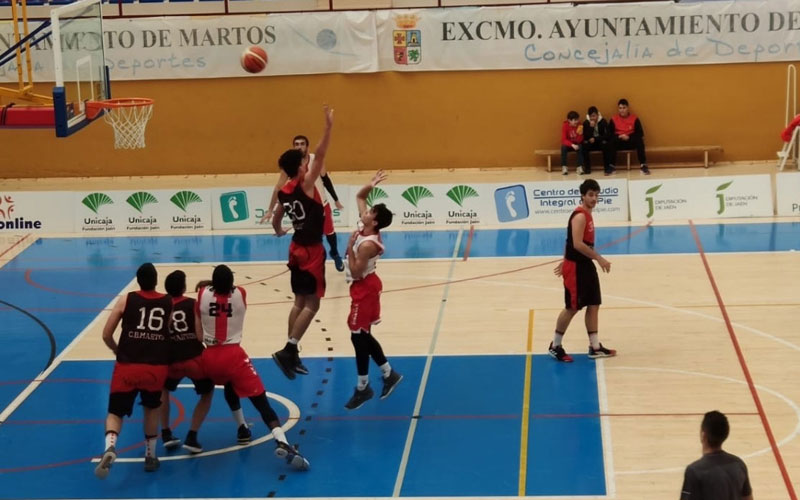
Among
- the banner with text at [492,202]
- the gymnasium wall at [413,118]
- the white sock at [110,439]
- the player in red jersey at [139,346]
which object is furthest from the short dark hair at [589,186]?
the gymnasium wall at [413,118]

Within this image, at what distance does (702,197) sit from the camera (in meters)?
Answer: 19.3

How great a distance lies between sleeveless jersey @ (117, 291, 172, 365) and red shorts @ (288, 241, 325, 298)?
6.18 ft

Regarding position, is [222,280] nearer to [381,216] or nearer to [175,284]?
[175,284]

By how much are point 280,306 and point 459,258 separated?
10.9ft

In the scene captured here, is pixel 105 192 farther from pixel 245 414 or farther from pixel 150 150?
pixel 245 414

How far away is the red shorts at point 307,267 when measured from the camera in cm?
1129

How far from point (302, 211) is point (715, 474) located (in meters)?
5.56

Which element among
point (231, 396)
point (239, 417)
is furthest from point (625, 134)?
point (231, 396)

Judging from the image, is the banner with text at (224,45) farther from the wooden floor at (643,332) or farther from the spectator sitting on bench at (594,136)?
the wooden floor at (643,332)

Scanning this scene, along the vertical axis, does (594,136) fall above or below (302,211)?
above

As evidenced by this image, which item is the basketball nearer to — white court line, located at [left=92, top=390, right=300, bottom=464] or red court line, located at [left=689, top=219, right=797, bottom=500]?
white court line, located at [left=92, top=390, right=300, bottom=464]

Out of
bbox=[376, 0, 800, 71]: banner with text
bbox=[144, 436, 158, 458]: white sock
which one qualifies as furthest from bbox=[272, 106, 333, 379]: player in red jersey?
bbox=[376, 0, 800, 71]: banner with text

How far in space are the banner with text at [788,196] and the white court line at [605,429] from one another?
8.13 meters

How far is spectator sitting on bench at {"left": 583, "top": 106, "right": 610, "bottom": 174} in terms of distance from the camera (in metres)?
22.4
